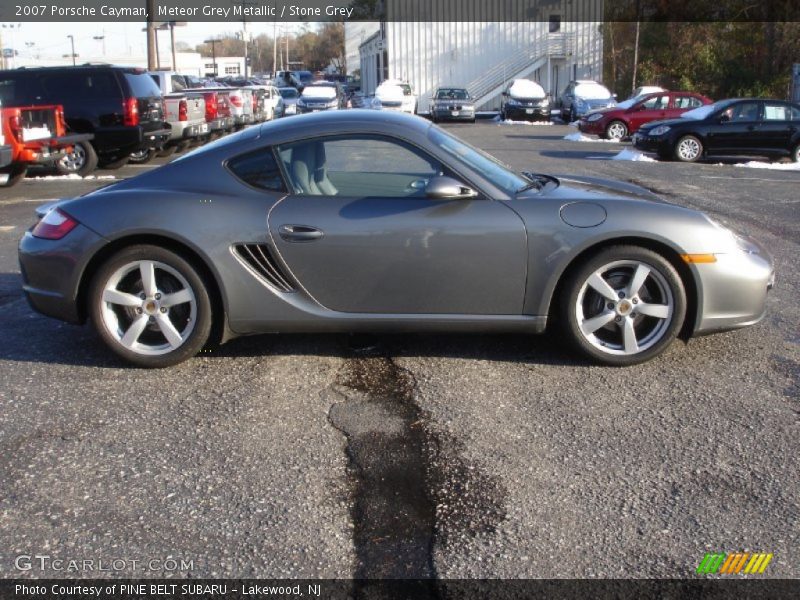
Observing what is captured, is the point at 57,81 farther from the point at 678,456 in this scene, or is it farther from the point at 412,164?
the point at 678,456

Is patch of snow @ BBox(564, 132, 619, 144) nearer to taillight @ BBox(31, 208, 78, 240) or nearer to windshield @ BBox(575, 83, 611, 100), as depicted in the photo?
windshield @ BBox(575, 83, 611, 100)

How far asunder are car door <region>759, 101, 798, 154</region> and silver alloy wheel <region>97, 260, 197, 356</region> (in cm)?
1645

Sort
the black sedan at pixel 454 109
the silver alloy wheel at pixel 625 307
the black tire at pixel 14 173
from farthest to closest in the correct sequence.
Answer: the black sedan at pixel 454 109 < the black tire at pixel 14 173 < the silver alloy wheel at pixel 625 307

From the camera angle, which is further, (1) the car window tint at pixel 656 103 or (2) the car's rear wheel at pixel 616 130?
(1) the car window tint at pixel 656 103

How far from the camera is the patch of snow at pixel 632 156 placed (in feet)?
62.6

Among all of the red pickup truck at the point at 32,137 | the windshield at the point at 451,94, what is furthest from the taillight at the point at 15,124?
the windshield at the point at 451,94

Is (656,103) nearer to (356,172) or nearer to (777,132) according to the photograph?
(777,132)

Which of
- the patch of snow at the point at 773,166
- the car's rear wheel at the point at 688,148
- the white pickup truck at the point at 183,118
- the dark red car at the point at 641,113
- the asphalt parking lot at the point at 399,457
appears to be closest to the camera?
the asphalt parking lot at the point at 399,457

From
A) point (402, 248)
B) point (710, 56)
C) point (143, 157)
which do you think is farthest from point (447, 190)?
point (710, 56)

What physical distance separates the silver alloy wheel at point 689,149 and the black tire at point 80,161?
470 inches

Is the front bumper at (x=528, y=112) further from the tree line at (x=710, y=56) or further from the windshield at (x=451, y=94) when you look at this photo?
the tree line at (x=710, y=56)

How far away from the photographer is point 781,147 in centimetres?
1828

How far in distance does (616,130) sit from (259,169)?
2239cm

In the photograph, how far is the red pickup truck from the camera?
13.0 metres
